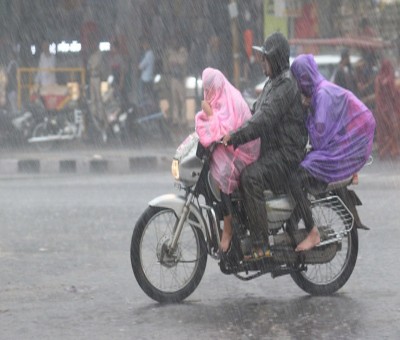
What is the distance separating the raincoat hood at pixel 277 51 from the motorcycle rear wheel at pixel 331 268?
94cm

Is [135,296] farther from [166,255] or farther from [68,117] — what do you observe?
[68,117]

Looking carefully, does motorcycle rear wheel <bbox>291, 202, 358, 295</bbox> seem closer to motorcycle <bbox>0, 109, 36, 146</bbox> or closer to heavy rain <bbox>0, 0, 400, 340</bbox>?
heavy rain <bbox>0, 0, 400, 340</bbox>

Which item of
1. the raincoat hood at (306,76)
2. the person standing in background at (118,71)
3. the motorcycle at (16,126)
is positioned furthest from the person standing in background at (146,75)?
the raincoat hood at (306,76)

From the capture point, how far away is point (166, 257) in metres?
8.02

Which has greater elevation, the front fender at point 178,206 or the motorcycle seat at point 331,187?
the motorcycle seat at point 331,187

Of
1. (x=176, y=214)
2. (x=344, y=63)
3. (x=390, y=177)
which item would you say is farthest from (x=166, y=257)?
(x=344, y=63)

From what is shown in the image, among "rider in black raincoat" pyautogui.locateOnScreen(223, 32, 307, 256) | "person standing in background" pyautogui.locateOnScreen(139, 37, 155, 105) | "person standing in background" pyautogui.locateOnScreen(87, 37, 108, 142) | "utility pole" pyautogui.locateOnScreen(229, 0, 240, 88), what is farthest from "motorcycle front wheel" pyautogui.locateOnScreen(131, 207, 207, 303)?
"person standing in background" pyautogui.locateOnScreen(139, 37, 155, 105)

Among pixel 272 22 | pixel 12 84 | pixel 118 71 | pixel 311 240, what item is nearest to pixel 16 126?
pixel 12 84

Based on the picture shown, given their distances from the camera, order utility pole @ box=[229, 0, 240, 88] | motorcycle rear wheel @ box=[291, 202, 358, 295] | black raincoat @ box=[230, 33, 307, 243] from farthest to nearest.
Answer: utility pole @ box=[229, 0, 240, 88] → motorcycle rear wheel @ box=[291, 202, 358, 295] → black raincoat @ box=[230, 33, 307, 243]

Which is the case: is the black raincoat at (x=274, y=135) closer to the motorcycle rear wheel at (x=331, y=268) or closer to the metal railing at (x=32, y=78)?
the motorcycle rear wheel at (x=331, y=268)

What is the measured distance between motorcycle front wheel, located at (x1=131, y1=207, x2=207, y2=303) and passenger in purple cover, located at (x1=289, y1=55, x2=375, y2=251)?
628 millimetres

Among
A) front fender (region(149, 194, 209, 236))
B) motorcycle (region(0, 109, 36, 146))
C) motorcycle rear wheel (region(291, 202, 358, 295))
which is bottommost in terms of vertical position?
motorcycle (region(0, 109, 36, 146))

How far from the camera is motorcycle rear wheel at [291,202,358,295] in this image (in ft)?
27.0

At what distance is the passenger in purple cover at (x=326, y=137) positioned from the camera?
7.98m
